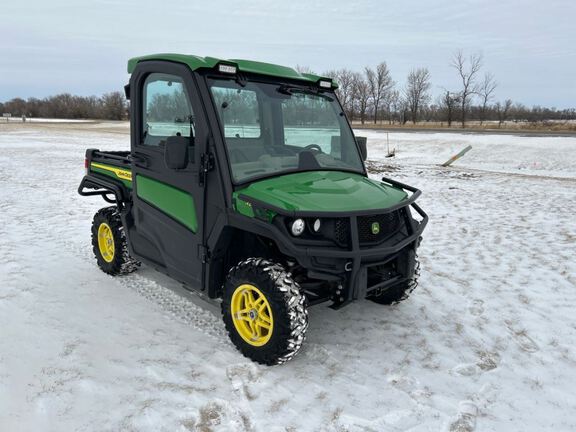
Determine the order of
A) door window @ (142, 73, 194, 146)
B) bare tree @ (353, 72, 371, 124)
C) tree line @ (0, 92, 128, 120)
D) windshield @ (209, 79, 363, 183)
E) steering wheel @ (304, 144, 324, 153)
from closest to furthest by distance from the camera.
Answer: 1. windshield @ (209, 79, 363, 183)
2. door window @ (142, 73, 194, 146)
3. steering wheel @ (304, 144, 324, 153)
4. bare tree @ (353, 72, 371, 124)
5. tree line @ (0, 92, 128, 120)

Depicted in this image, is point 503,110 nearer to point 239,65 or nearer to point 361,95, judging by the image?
point 361,95

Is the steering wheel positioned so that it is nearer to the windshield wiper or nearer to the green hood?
the green hood

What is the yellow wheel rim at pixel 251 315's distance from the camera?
352cm

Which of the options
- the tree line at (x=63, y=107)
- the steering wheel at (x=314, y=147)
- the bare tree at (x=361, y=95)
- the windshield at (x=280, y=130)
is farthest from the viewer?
the tree line at (x=63, y=107)

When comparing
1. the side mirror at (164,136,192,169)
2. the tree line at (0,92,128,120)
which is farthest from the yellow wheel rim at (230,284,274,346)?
the tree line at (0,92,128,120)

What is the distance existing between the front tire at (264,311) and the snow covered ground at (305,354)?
16cm

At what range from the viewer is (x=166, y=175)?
4137 mm

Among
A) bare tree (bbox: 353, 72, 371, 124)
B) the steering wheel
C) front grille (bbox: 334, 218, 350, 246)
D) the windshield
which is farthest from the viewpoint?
bare tree (bbox: 353, 72, 371, 124)

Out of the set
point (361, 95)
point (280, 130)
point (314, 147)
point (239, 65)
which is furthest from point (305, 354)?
point (361, 95)

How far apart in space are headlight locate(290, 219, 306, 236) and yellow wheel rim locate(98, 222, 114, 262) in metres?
2.83

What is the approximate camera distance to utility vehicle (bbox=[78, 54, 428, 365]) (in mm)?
3389

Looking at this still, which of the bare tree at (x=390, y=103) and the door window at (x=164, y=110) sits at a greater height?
the bare tree at (x=390, y=103)

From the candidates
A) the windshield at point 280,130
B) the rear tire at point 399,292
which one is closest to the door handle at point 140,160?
the windshield at point 280,130

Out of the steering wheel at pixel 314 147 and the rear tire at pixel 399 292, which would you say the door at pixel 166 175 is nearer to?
the steering wheel at pixel 314 147
